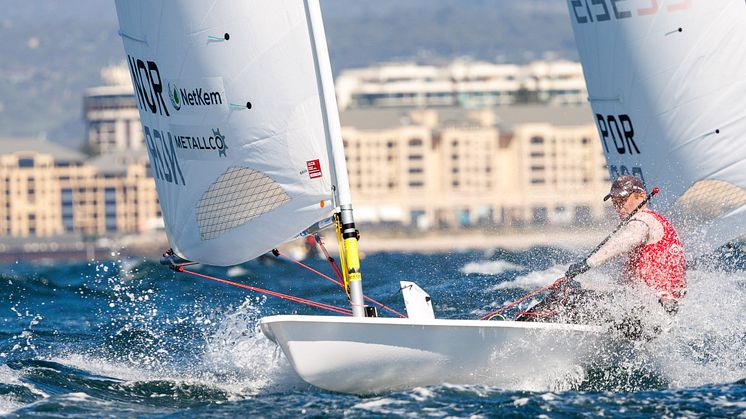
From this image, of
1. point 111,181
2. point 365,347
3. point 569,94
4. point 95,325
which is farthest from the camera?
point 569,94

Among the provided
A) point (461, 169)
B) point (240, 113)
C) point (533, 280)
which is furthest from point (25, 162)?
point (240, 113)

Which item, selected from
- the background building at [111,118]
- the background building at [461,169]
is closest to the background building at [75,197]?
the background building at [461,169]

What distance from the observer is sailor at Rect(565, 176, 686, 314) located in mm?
8242

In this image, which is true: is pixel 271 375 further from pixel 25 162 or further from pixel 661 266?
pixel 25 162

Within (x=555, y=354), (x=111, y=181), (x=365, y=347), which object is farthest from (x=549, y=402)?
(x=111, y=181)

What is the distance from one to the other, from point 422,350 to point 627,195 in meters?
1.56

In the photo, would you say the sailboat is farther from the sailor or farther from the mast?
the sailor

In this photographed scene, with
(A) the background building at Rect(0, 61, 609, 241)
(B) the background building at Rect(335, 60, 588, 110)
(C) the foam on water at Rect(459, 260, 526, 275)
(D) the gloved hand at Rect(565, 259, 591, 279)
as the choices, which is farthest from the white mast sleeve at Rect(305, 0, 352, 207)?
(B) the background building at Rect(335, 60, 588, 110)

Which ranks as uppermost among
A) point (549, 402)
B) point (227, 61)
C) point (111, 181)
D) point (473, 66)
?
point (473, 66)

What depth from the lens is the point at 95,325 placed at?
Result: 11.8 m

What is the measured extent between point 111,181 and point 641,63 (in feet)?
309

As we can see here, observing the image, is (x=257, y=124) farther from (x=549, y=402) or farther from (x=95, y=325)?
(x=95, y=325)

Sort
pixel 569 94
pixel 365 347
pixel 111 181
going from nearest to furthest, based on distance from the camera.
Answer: pixel 365 347
pixel 111 181
pixel 569 94

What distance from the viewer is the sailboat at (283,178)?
25.6 ft
